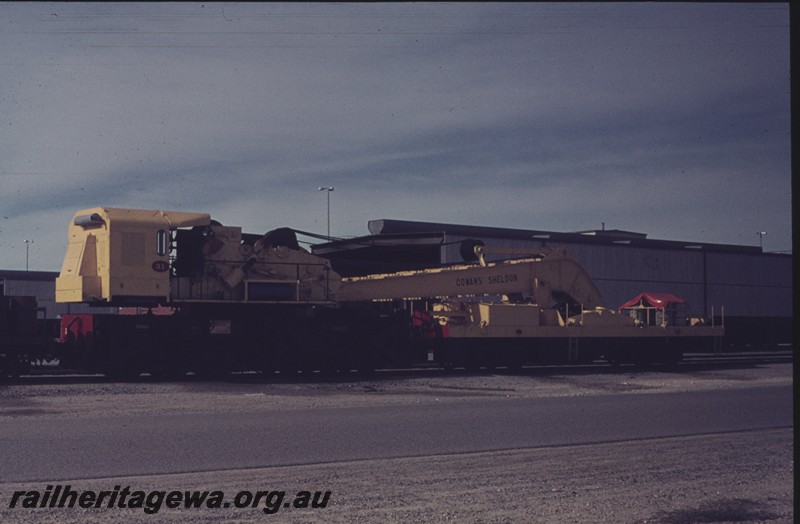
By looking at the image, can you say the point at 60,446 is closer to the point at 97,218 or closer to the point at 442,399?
the point at 442,399

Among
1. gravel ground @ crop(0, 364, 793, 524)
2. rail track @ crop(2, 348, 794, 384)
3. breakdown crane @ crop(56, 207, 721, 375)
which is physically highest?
breakdown crane @ crop(56, 207, 721, 375)

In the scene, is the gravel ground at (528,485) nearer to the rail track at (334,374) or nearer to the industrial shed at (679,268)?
the rail track at (334,374)

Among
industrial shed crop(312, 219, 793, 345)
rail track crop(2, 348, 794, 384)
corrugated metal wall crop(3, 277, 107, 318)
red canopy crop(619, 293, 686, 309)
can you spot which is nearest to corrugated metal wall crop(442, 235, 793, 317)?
industrial shed crop(312, 219, 793, 345)

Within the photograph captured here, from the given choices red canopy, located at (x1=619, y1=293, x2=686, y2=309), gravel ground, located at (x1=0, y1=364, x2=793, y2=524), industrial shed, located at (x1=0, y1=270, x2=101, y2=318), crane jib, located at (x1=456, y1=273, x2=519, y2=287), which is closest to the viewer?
gravel ground, located at (x1=0, y1=364, x2=793, y2=524)

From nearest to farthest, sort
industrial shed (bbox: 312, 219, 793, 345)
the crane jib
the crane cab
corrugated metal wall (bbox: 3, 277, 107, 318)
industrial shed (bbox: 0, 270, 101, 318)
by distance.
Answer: the crane cab < the crane jib < industrial shed (bbox: 312, 219, 793, 345) < corrugated metal wall (bbox: 3, 277, 107, 318) < industrial shed (bbox: 0, 270, 101, 318)

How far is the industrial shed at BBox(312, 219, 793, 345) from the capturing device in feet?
113

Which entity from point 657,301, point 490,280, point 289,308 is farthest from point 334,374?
point 657,301

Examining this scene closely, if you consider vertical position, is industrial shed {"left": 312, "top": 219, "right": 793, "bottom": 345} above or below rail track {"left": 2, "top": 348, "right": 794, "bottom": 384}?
above

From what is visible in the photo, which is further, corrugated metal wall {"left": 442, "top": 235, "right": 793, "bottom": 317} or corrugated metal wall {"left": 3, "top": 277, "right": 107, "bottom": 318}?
corrugated metal wall {"left": 3, "top": 277, "right": 107, "bottom": 318}

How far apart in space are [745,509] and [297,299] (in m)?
15.3

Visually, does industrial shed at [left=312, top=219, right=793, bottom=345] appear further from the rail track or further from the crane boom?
the rail track

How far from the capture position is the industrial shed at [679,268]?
3447cm

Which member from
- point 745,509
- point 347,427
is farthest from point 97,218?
point 745,509

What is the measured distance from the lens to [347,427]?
39.2 ft
